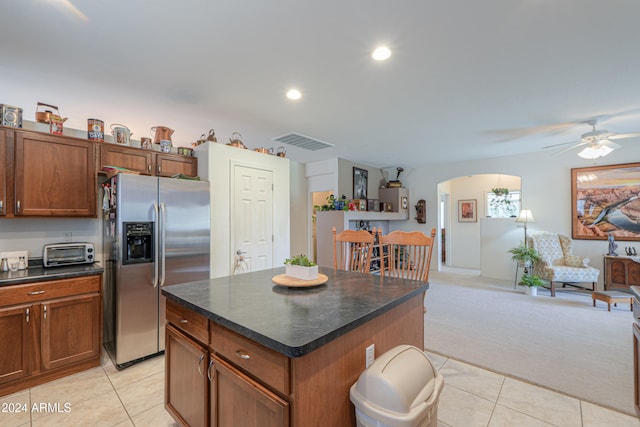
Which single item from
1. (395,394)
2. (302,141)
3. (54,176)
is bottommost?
(395,394)

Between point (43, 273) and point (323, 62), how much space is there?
9.47 ft

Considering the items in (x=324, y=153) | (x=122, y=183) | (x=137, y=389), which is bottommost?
(x=137, y=389)

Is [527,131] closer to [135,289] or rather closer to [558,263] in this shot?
[558,263]

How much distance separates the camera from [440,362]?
2.57m

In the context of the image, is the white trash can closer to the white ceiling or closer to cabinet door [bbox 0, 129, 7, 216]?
the white ceiling

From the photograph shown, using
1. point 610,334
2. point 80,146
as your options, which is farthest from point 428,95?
point 80,146

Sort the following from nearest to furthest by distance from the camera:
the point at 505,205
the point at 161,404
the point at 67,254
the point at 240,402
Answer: the point at 240,402 < the point at 161,404 < the point at 67,254 < the point at 505,205

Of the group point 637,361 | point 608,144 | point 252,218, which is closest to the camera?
point 637,361

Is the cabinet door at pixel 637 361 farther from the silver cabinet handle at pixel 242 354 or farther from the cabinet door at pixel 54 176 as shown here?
the cabinet door at pixel 54 176

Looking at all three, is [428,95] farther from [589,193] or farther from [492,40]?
[589,193]

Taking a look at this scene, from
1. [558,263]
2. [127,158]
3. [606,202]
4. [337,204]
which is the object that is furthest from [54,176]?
[606,202]

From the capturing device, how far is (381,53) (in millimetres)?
2158

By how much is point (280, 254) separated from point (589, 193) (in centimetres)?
542

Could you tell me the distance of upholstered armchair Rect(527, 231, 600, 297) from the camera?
4512 mm
